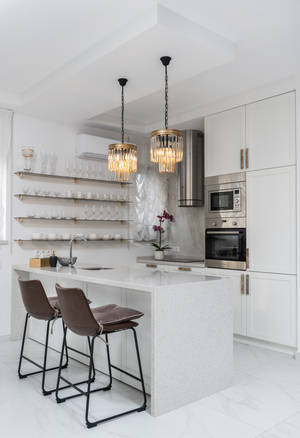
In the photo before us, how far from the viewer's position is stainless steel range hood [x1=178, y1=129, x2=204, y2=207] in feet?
16.7

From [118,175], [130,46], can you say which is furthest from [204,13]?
[118,175]

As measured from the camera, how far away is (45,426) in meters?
2.37

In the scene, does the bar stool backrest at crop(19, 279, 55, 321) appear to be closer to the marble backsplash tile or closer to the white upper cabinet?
the white upper cabinet

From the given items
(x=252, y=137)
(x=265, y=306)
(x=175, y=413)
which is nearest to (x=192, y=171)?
(x=252, y=137)

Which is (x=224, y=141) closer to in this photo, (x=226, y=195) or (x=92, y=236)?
(x=226, y=195)

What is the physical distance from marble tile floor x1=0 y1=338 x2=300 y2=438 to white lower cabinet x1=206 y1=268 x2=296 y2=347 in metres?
0.55

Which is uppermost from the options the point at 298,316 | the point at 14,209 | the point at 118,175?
the point at 118,175

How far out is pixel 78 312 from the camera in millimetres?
2494

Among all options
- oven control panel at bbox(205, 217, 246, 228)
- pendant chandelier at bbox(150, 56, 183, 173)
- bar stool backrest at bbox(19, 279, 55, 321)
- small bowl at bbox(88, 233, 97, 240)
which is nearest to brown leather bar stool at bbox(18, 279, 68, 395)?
bar stool backrest at bbox(19, 279, 55, 321)

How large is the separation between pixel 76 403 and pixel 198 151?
345cm

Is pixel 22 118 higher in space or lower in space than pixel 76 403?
higher

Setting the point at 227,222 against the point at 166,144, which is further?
the point at 227,222

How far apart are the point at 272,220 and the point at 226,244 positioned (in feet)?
2.08

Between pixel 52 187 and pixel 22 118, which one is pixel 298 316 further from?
pixel 22 118
